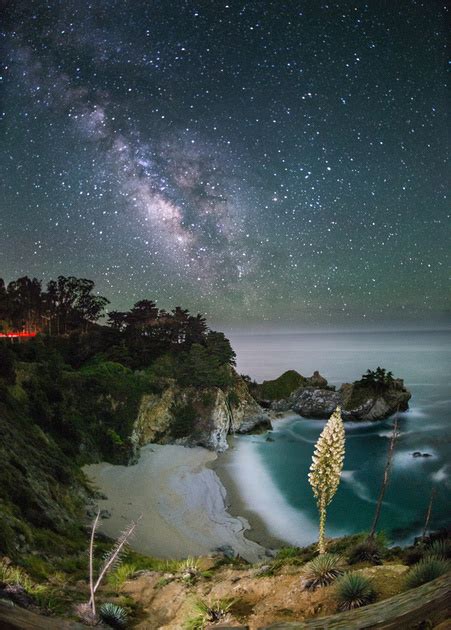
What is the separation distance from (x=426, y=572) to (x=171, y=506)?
20554mm

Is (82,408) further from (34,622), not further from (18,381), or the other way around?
(34,622)

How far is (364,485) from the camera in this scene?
34.4 metres

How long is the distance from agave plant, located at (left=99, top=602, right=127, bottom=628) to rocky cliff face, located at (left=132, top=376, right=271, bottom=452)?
24808 millimetres

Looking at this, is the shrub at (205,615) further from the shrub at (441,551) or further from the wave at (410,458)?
the wave at (410,458)

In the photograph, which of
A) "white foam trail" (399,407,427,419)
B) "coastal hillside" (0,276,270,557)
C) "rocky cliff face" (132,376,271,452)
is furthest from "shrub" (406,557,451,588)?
"white foam trail" (399,407,427,419)

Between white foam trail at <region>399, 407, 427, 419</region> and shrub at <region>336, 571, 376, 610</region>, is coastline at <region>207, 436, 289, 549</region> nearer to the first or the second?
shrub at <region>336, 571, 376, 610</region>

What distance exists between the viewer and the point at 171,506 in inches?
970

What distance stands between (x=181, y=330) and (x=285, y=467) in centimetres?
2402

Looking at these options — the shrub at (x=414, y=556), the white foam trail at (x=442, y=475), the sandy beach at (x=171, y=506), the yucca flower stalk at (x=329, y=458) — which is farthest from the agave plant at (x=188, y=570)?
the white foam trail at (x=442, y=475)

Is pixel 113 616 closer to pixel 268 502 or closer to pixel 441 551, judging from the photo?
pixel 441 551

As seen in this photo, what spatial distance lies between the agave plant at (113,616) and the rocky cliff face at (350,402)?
168 feet

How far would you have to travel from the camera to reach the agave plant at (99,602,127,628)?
9.03m

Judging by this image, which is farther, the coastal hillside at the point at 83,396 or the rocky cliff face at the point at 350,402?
the rocky cliff face at the point at 350,402

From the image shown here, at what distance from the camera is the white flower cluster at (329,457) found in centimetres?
1051
